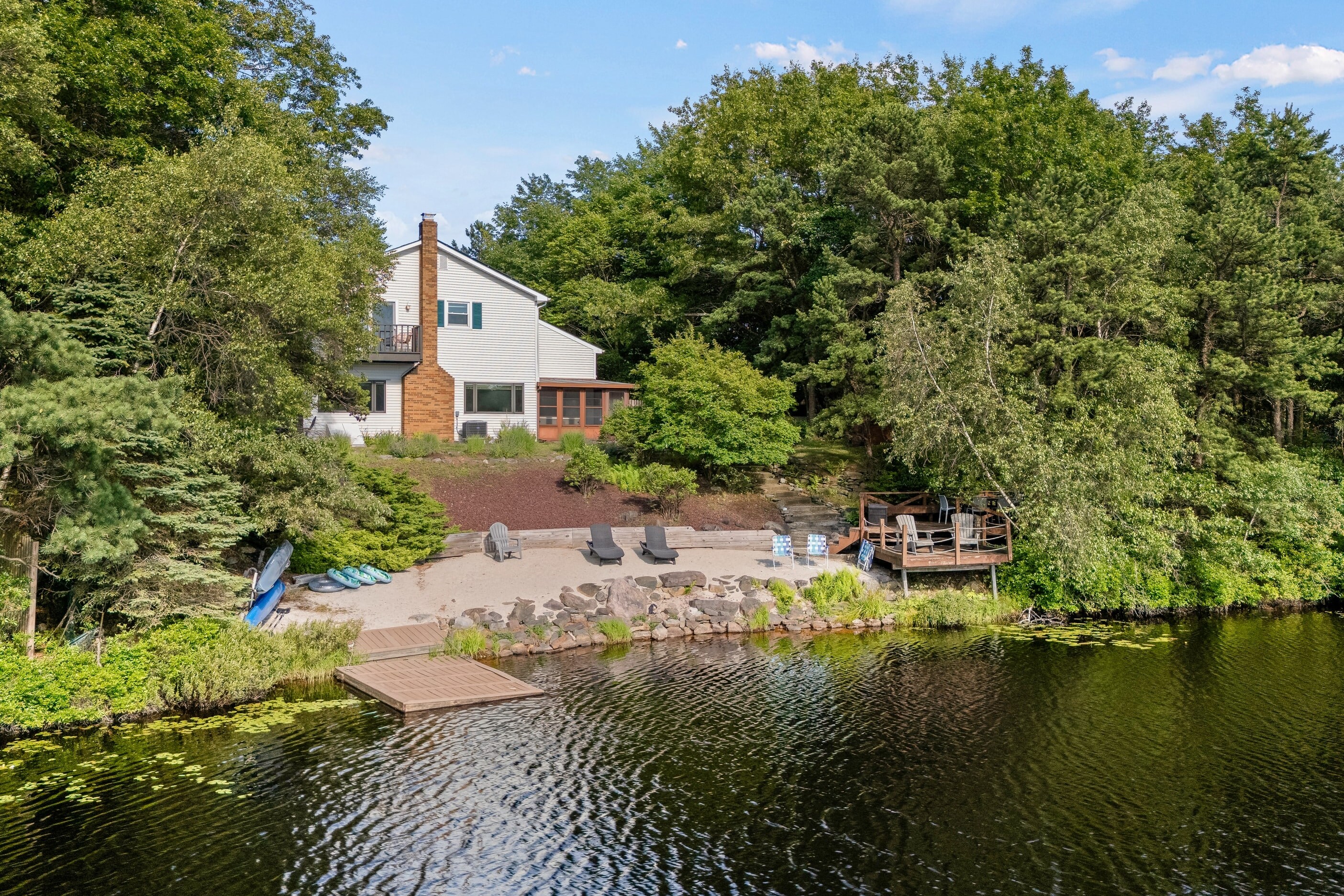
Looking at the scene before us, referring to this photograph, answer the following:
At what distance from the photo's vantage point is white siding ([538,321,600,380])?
3625cm

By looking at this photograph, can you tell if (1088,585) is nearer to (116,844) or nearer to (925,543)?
(925,543)

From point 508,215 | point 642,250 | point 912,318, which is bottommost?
point 912,318

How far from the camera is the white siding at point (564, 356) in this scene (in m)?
36.2

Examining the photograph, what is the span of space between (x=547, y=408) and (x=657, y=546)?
14484 millimetres

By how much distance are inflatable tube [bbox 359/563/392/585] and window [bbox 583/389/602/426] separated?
16.7 metres

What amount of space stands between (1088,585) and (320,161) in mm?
23083

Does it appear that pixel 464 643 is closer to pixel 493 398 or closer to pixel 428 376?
pixel 428 376

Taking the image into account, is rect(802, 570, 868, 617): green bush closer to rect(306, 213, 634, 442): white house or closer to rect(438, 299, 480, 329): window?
rect(306, 213, 634, 442): white house

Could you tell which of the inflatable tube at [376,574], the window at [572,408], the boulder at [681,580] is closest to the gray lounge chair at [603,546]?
the boulder at [681,580]

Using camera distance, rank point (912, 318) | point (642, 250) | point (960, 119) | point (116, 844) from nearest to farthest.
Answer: point (116, 844) < point (912, 318) < point (960, 119) < point (642, 250)

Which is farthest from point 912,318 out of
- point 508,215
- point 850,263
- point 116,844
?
point 508,215

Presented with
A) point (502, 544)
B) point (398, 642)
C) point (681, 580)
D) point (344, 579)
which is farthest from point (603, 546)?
A: point (398, 642)

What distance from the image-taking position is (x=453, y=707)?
584 inches

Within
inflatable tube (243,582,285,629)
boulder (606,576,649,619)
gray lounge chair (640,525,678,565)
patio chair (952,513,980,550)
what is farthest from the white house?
patio chair (952,513,980,550)
